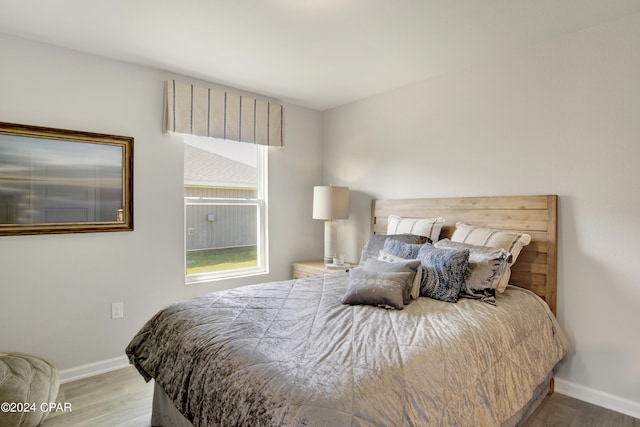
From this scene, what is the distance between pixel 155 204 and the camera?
295 centimetres

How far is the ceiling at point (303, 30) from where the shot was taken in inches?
78.6

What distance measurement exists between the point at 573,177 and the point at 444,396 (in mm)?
1859

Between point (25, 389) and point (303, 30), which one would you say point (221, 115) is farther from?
point (25, 389)

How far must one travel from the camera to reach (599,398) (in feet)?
7.19

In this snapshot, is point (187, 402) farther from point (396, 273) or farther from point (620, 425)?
point (620, 425)

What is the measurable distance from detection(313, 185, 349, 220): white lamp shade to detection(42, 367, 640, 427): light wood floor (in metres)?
2.04

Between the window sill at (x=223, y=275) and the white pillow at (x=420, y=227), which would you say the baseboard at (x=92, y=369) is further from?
the white pillow at (x=420, y=227)

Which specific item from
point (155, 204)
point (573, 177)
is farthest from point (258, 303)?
point (573, 177)

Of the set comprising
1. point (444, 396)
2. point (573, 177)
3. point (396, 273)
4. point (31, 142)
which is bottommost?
point (444, 396)

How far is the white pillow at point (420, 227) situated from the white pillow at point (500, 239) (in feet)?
0.76

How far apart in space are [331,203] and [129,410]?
229 cm

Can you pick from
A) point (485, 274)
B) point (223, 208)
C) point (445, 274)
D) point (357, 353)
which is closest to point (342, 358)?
point (357, 353)

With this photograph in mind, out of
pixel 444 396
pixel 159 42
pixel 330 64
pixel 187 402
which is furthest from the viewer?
pixel 330 64

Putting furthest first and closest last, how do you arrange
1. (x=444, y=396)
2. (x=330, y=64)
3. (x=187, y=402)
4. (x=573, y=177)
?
(x=330, y=64) < (x=573, y=177) < (x=187, y=402) < (x=444, y=396)
